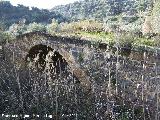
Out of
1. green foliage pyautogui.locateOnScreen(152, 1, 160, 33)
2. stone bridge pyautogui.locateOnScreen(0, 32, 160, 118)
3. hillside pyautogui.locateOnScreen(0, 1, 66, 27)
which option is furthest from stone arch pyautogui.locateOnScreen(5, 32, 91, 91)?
hillside pyautogui.locateOnScreen(0, 1, 66, 27)

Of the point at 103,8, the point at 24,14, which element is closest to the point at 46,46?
the point at 103,8

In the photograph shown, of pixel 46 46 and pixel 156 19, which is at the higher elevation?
pixel 156 19

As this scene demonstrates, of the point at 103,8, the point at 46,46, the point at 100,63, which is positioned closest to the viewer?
the point at 100,63

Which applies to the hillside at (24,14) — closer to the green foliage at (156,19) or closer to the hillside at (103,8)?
the hillside at (103,8)

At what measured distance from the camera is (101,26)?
56.8 feet

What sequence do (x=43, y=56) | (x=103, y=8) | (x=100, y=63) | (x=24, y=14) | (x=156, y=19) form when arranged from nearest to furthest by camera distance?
(x=100, y=63) < (x=43, y=56) < (x=156, y=19) < (x=103, y=8) < (x=24, y=14)

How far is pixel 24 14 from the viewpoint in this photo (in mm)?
32875

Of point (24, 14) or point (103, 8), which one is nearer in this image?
point (103, 8)

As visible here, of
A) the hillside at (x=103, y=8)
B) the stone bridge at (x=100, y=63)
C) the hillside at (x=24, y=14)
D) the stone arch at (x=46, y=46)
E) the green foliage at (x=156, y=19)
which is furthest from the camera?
the hillside at (x=24, y=14)

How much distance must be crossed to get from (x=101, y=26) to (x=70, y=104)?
259 inches

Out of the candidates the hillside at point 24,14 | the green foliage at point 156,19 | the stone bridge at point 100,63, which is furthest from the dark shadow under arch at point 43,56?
the hillside at point 24,14

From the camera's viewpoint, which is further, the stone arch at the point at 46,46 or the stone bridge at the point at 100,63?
the stone arch at the point at 46,46

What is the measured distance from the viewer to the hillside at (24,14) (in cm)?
3097

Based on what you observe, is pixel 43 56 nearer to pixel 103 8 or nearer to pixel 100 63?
pixel 100 63
